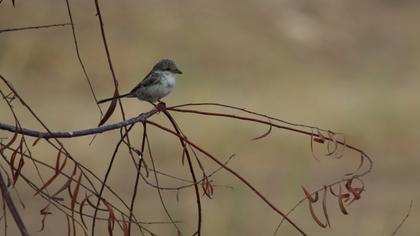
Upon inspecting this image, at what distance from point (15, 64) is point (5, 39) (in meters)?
0.42

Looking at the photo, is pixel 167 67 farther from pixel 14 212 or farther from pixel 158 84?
pixel 14 212

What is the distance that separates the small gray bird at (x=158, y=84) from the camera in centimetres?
263

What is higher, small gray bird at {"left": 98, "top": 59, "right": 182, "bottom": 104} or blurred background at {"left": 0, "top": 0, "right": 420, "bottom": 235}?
blurred background at {"left": 0, "top": 0, "right": 420, "bottom": 235}

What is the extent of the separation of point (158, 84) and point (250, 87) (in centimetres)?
747

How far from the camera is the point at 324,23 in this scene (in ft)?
42.6

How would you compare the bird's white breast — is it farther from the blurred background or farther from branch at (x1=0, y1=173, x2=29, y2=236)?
the blurred background

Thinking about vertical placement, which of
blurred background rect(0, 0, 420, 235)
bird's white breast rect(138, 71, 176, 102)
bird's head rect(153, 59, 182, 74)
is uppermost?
blurred background rect(0, 0, 420, 235)

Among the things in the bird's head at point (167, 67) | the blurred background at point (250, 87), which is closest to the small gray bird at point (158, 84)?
the bird's head at point (167, 67)

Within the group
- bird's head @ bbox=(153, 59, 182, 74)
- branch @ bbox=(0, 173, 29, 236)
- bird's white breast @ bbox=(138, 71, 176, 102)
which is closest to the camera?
branch @ bbox=(0, 173, 29, 236)

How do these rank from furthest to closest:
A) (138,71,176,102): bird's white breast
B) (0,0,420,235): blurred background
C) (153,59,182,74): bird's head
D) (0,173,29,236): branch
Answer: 1. (0,0,420,235): blurred background
2. (153,59,182,74): bird's head
3. (138,71,176,102): bird's white breast
4. (0,173,29,236): branch

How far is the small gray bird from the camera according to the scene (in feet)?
8.63

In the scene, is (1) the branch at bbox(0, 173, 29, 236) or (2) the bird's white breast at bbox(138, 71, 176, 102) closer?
(1) the branch at bbox(0, 173, 29, 236)

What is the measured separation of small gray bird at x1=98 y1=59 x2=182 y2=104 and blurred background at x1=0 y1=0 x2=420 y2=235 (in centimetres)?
239

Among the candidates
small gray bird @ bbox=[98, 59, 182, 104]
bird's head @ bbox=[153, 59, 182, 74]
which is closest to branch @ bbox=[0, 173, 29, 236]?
small gray bird @ bbox=[98, 59, 182, 104]
